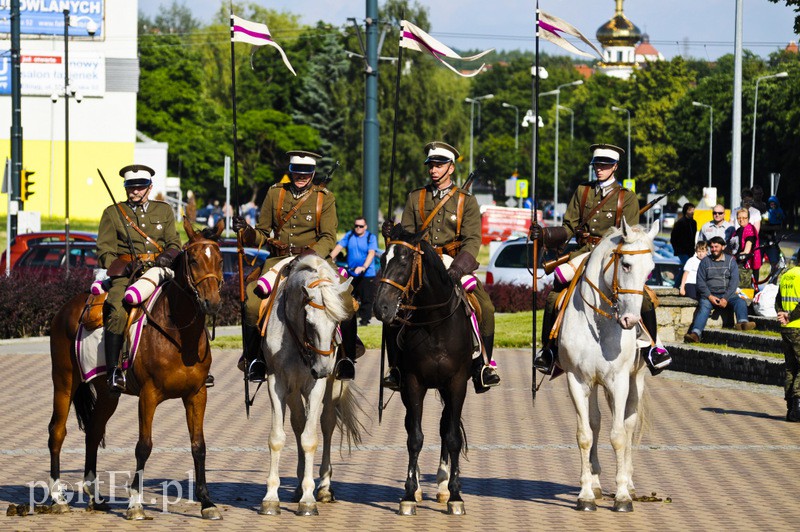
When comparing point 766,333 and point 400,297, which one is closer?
point 400,297

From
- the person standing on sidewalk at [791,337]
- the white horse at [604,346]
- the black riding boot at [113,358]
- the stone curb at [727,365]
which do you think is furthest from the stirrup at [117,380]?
the stone curb at [727,365]

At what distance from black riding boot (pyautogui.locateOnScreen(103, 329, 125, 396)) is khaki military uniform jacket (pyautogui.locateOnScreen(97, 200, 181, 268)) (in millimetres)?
837

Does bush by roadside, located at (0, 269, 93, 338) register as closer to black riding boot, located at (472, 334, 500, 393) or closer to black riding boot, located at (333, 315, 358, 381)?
black riding boot, located at (333, 315, 358, 381)

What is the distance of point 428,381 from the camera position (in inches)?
447

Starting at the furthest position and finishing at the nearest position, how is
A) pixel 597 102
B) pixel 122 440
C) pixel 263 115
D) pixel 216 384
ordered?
pixel 597 102, pixel 263 115, pixel 216 384, pixel 122 440

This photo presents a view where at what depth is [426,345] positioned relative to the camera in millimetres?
11250

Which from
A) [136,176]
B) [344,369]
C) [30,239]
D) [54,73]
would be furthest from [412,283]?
[54,73]

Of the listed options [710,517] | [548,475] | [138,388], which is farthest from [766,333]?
[138,388]

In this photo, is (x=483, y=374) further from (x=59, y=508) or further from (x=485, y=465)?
(x=59, y=508)

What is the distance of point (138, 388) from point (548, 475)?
397cm

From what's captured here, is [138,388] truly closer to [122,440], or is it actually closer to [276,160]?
[122,440]

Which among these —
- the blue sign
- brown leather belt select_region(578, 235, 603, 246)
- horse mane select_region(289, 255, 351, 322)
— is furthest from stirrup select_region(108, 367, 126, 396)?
the blue sign

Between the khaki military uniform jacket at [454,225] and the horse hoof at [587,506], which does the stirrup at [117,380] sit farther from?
the horse hoof at [587,506]

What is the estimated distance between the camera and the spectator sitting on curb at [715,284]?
23000 millimetres
